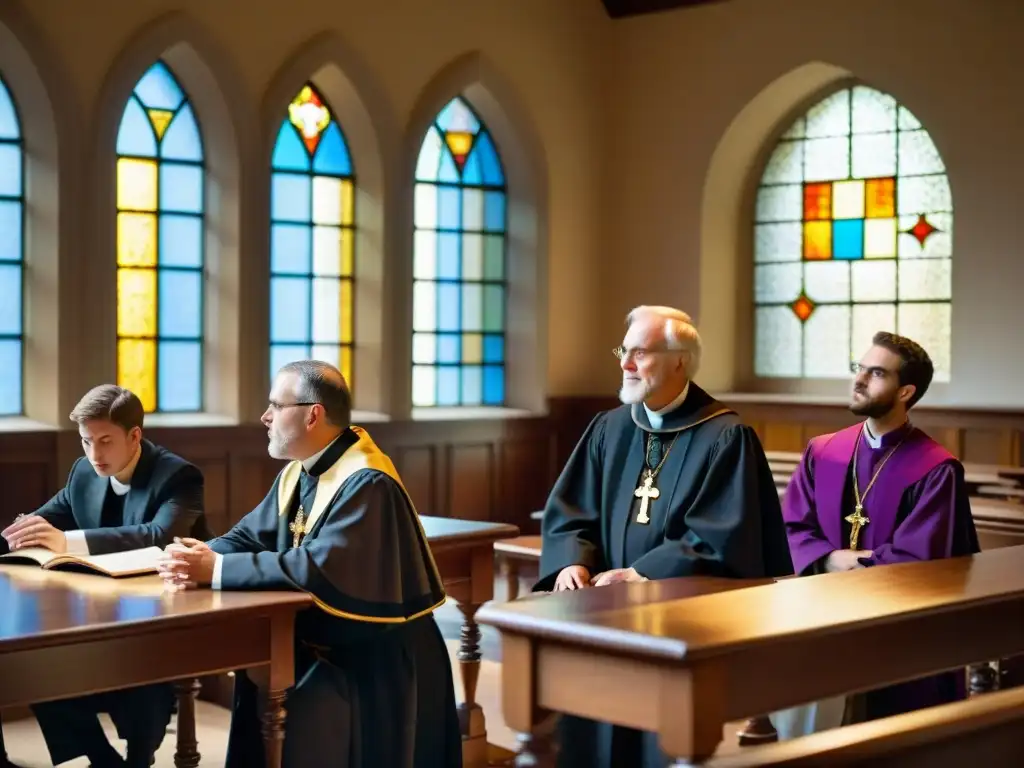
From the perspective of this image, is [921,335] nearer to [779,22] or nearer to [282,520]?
[779,22]

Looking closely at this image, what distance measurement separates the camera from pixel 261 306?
30.5 feet

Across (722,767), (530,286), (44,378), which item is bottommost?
(722,767)

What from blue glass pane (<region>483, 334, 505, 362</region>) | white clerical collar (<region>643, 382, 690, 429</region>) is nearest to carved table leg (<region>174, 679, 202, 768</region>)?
white clerical collar (<region>643, 382, 690, 429</region>)

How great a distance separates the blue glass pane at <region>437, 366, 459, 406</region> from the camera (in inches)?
416

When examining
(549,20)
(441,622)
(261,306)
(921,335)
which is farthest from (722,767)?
(549,20)

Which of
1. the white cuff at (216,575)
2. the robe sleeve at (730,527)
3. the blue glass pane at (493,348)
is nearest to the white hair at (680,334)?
the robe sleeve at (730,527)

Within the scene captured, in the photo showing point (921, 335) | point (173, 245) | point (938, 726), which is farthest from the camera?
point (921, 335)

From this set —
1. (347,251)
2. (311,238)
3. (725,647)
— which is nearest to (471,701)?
(725,647)

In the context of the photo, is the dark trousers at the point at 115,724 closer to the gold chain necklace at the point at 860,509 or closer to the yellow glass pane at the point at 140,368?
the gold chain necklace at the point at 860,509

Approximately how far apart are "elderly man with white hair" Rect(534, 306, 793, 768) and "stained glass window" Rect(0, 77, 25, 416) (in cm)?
465

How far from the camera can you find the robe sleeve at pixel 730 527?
4.44m

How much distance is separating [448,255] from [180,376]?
224cm

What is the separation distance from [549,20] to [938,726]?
27.4 feet

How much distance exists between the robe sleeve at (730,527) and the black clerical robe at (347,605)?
73 cm
